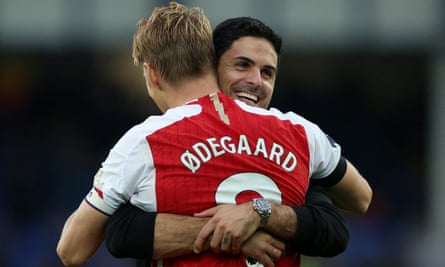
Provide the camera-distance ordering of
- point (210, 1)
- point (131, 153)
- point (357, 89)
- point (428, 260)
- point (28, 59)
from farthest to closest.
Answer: point (357, 89) → point (28, 59) → point (210, 1) → point (428, 260) → point (131, 153)

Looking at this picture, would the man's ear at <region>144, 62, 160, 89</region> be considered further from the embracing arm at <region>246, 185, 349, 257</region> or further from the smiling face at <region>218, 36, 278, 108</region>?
the embracing arm at <region>246, 185, 349, 257</region>

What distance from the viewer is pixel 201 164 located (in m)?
3.48

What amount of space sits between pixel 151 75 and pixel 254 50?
59 cm

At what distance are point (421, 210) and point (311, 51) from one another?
3053mm

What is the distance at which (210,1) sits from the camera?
49.3 ft

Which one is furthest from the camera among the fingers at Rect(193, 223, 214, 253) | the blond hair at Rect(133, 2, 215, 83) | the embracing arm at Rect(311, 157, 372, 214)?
the embracing arm at Rect(311, 157, 372, 214)

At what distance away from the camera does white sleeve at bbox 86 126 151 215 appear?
3449 mm

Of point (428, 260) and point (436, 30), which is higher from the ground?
point (436, 30)

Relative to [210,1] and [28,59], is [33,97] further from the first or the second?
[210,1]

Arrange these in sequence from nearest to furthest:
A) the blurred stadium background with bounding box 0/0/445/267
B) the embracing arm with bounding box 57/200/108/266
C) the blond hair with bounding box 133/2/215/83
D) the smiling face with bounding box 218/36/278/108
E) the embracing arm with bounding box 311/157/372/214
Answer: the embracing arm with bounding box 57/200/108/266 < the blond hair with bounding box 133/2/215/83 < the embracing arm with bounding box 311/157/372/214 < the smiling face with bounding box 218/36/278/108 < the blurred stadium background with bounding box 0/0/445/267

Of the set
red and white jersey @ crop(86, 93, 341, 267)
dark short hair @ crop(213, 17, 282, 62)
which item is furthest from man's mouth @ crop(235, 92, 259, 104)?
red and white jersey @ crop(86, 93, 341, 267)

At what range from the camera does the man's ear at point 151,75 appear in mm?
3726

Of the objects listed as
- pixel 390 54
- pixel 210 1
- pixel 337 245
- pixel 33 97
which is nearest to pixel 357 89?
pixel 390 54

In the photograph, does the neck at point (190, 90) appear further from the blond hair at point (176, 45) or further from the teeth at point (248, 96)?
the teeth at point (248, 96)
